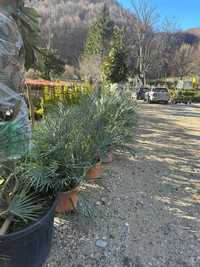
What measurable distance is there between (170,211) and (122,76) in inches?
572

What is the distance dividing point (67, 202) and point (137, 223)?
66 centimetres

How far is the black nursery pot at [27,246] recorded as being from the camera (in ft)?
4.49

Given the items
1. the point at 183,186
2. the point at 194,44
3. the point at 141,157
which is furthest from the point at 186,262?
the point at 194,44

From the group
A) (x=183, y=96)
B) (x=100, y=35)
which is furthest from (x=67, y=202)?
(x=100, y=35)

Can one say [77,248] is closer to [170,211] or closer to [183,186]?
[170,211]

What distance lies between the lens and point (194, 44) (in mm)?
40969

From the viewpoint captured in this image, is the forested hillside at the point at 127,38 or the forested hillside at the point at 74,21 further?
the forested hillside at the point at 74,21

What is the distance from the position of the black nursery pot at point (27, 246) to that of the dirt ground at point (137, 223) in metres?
0.25

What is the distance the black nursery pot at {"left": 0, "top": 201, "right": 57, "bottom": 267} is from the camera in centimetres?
137

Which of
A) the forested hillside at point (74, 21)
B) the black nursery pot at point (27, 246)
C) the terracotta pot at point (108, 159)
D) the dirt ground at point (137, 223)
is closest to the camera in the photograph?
the black nursery pot at point (27, 246)

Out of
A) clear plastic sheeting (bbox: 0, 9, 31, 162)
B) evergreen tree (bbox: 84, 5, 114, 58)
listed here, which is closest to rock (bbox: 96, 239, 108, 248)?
clear plastic sheeting (bbox: 0, 9, 31, 162)

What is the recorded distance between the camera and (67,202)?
85.7 inches

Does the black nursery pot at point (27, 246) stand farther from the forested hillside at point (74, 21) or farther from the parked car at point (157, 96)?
the forested hillside at point (74, 21)

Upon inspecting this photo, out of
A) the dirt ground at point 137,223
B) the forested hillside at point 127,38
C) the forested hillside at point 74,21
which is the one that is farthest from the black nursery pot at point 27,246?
the forested hillside at point 74,21
